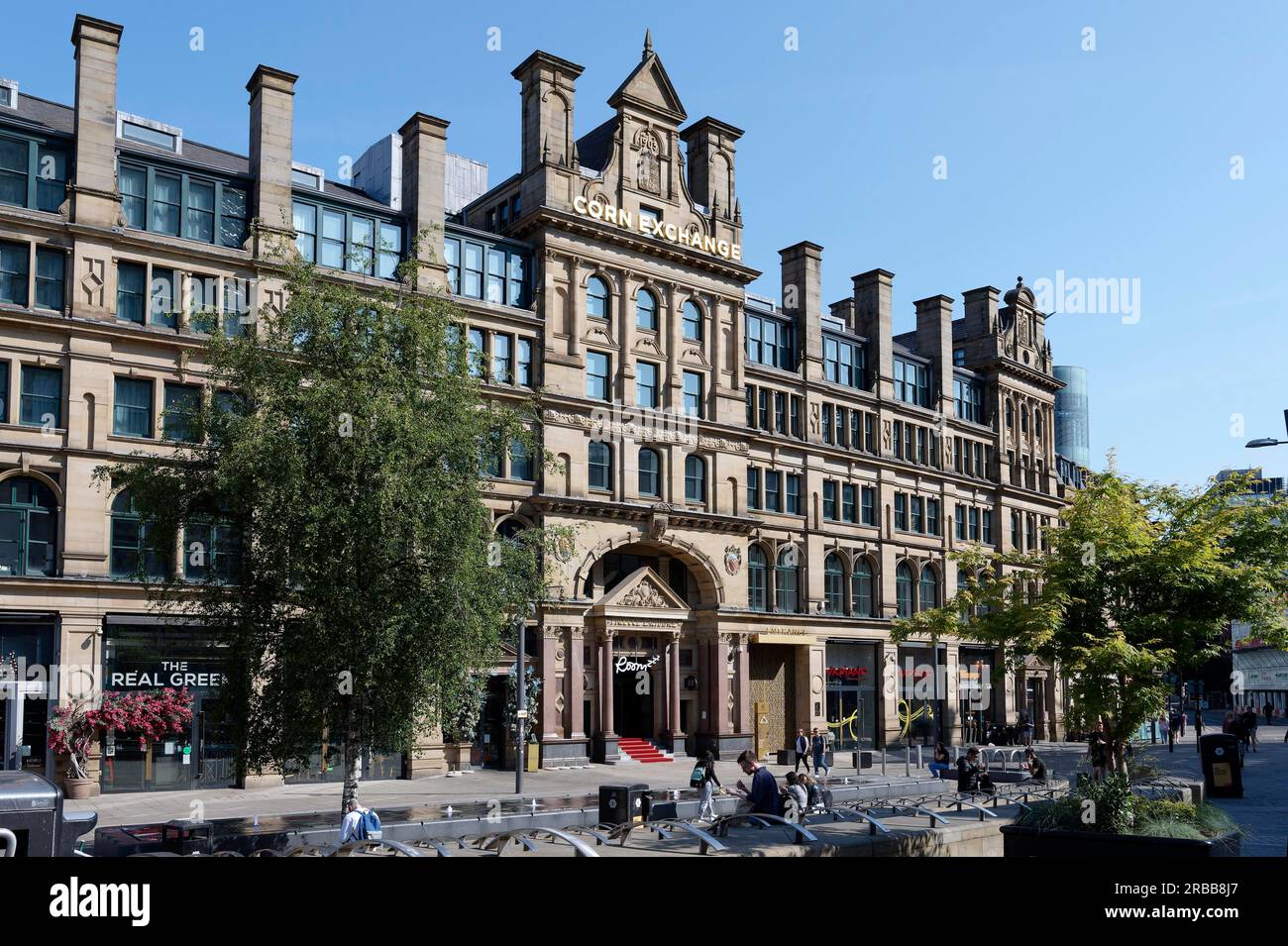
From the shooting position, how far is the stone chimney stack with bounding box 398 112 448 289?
43812 millimetres

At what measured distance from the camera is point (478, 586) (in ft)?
86.9

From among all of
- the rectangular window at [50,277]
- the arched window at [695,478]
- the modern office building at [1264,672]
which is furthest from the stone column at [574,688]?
the modern office building at [1264,672]

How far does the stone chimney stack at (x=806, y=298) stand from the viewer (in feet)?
192

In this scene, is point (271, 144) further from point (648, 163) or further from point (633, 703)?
point (633, 703)

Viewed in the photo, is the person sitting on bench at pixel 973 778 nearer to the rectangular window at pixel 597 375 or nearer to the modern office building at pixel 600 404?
the modern office building at pixel 600 404

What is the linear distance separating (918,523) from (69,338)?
143ft

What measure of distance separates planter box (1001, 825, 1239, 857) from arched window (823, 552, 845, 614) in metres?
39.0

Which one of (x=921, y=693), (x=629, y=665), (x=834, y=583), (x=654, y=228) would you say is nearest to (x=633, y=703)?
(x=629, y=665)

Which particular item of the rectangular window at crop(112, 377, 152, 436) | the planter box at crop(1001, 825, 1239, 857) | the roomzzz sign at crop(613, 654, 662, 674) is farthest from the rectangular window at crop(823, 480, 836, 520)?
the planter box at crop(1001, 825, 1239, 857)

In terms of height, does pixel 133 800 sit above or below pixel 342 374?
below

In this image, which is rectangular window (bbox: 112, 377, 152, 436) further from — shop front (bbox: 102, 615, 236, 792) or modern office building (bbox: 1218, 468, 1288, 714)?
modern office building (bbox: 1218, 468, 1288, 714)

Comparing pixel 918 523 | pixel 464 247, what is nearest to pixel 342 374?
pixel 464 247

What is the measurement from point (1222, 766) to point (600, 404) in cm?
2572

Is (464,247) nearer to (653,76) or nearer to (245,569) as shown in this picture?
(653,76)
